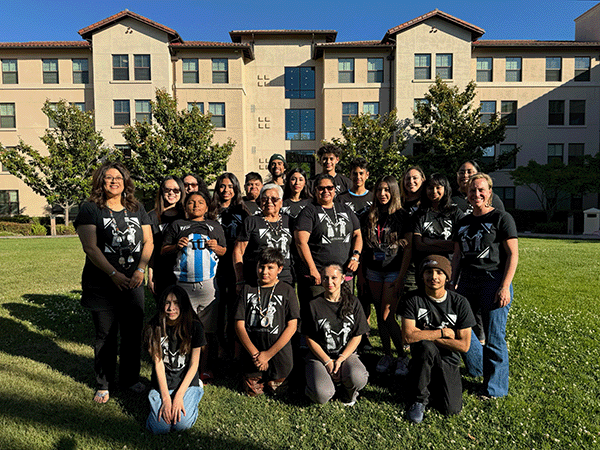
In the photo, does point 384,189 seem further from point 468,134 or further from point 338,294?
point 468,134

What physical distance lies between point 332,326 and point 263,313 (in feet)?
2.27

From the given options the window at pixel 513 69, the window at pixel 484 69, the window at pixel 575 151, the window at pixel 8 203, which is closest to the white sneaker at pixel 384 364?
the window at pixel 484 69

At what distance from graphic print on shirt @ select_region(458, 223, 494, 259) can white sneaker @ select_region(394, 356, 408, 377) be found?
4.70 feet

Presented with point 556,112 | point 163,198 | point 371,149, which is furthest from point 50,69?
point 556,112

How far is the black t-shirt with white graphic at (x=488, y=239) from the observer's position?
364 cm

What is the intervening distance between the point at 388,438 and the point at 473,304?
5.10 ft

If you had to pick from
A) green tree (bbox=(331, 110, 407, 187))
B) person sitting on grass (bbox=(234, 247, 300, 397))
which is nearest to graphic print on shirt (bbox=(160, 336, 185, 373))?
person sitting on grass (bbox=(234, 247, 300, 397))

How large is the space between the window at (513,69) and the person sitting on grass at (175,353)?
30.6 m

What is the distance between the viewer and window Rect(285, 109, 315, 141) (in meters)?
27.8

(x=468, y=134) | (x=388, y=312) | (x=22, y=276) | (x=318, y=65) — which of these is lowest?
(x=22, y=276)

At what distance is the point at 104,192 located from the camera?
3713mm

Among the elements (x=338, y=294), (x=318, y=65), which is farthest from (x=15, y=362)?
(x=318, y=65)

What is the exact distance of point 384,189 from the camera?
448cm

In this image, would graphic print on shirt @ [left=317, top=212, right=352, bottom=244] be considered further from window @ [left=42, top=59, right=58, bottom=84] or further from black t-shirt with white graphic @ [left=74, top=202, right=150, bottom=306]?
window @ [left=42, top=59, right=58, bottom=84]
